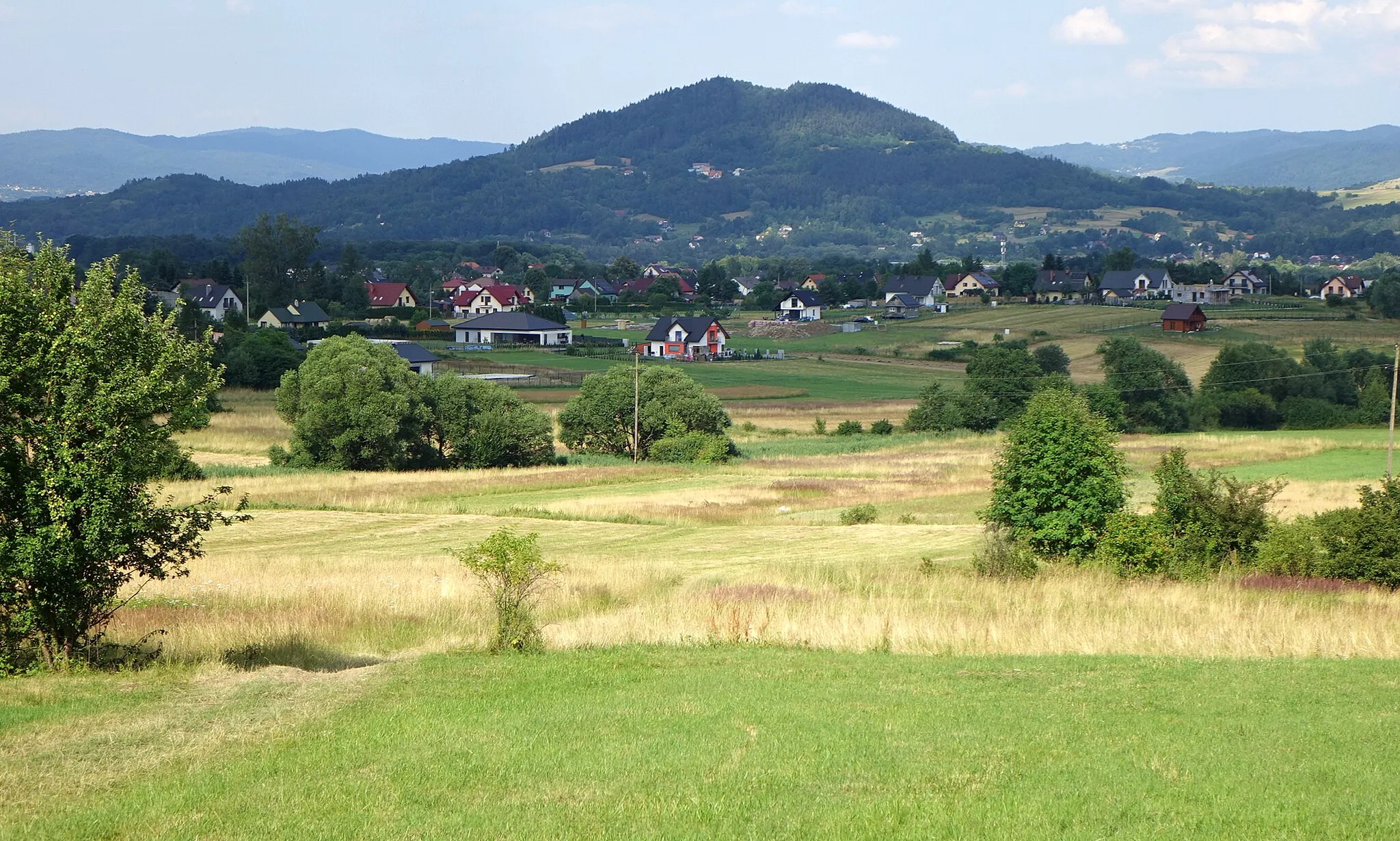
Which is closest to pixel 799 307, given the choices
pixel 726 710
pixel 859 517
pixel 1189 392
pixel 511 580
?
pixel 1189 392

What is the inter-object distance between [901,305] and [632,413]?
99.4m

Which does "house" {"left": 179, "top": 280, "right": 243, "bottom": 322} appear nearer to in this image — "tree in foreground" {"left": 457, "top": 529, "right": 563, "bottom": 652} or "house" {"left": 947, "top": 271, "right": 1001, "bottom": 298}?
"house" {"left": 947, "top": 271, "right": 1001, "bottom": 298}

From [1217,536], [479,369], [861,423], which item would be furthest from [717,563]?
[479,369]

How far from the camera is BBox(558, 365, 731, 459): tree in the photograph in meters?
65.0

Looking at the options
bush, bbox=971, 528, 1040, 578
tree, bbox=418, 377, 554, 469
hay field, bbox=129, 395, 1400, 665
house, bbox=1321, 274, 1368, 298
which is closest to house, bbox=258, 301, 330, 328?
hay field, bbox=129, 395, 1400, 665

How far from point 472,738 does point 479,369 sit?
3427 inches

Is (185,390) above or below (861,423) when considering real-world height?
above

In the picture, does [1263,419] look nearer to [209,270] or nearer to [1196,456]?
[1196,456]

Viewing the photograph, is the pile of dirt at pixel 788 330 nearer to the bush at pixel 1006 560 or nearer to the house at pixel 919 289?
the house at pixel 919 289

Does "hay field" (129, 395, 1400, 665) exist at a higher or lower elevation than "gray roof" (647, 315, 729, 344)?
lower

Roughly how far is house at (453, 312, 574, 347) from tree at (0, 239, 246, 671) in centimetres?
10569

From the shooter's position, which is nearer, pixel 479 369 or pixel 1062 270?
pixel 479 369

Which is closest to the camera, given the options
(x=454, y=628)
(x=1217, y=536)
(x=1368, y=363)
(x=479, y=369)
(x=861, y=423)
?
(x=454, y=628)

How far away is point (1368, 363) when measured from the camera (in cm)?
8788
